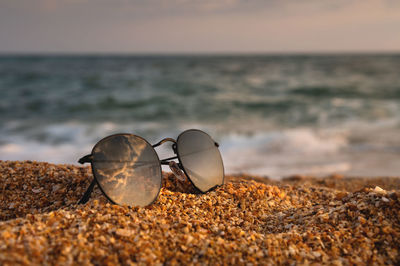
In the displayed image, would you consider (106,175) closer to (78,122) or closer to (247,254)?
(247,254)

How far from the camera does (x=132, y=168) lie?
205cm

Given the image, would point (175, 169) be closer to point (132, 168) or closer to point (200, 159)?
point (200, 159)

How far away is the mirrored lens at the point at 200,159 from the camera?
2.42 meters

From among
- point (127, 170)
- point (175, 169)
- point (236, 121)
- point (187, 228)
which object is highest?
point (127, 170)

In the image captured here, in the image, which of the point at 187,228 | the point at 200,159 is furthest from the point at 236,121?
the point at 187,228

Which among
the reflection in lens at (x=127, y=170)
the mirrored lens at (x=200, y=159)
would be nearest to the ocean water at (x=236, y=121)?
the mirrored lens at (x=200, y=159)

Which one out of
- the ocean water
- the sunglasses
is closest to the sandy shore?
the sunglasses

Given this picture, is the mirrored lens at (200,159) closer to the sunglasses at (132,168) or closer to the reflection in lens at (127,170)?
the sunglasses at (132,168)

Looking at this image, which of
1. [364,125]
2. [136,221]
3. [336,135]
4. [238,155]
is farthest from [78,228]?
[364,125]

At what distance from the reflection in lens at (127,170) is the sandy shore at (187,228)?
10cm

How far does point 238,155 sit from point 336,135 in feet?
10.9

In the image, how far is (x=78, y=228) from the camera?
5.41 feet

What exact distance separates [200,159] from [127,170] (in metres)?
0.73

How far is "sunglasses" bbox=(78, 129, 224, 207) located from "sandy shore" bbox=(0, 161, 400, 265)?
94 mm
